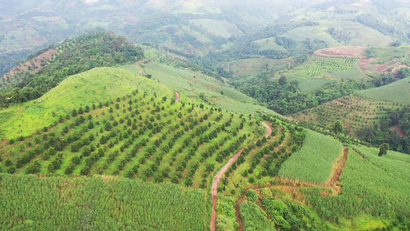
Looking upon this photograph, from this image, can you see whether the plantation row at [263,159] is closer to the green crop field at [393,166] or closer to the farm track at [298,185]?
the farm track at [298,185]

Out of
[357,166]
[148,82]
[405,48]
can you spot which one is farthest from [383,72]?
[148,82]

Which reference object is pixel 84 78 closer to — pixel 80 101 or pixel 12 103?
pixel 80 101

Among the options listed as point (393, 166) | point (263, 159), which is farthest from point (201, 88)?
point (393, 166)

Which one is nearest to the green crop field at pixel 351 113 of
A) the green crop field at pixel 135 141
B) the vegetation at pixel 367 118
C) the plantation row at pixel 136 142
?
the vegetation at pixel 367 118

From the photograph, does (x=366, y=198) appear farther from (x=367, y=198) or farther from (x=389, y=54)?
(x=389, y=54)

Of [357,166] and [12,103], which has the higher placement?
[12,103]
